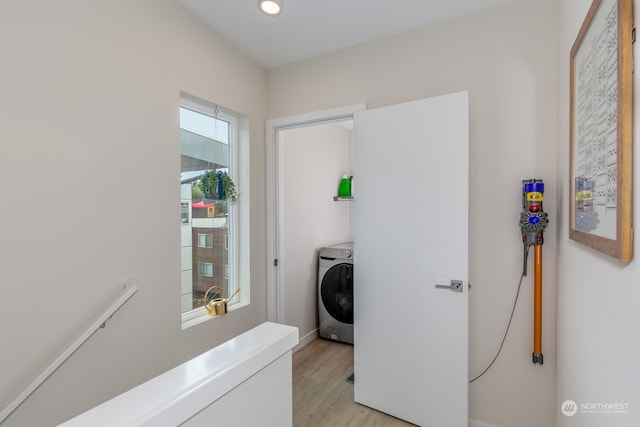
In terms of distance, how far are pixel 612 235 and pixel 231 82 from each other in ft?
7.73

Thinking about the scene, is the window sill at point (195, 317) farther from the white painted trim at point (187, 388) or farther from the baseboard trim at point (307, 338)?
the white painted trim at point (187, 388)

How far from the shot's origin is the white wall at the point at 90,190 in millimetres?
1247

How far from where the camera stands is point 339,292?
3180mm

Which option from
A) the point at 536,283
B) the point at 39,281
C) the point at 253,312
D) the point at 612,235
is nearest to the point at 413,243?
the point at 536,283

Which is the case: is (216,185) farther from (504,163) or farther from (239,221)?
(504,163)

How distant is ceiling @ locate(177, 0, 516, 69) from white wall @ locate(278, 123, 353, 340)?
31.4 inches

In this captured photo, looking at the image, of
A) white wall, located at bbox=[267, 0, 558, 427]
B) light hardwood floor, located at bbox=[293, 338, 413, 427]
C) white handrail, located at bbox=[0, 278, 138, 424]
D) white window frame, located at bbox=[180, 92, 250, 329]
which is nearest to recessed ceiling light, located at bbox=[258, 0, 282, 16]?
white window frame, located at bbox=[180, 92, 250, 329]

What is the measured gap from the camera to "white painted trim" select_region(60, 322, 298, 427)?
0.59 m

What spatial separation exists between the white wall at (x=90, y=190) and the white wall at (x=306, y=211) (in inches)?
42.1

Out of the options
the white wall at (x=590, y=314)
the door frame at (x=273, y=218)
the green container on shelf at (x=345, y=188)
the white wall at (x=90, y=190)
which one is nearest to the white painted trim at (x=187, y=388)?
the white wall at (x=590, y=314)

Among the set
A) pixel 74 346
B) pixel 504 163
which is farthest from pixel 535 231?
pixel 74 346

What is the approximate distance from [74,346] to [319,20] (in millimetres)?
2251

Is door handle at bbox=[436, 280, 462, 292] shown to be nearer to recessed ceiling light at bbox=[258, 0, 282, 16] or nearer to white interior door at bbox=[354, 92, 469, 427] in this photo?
white interior door at bbox=[354, 92, 469, 427]

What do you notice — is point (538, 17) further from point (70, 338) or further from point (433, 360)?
point (70, 338)
